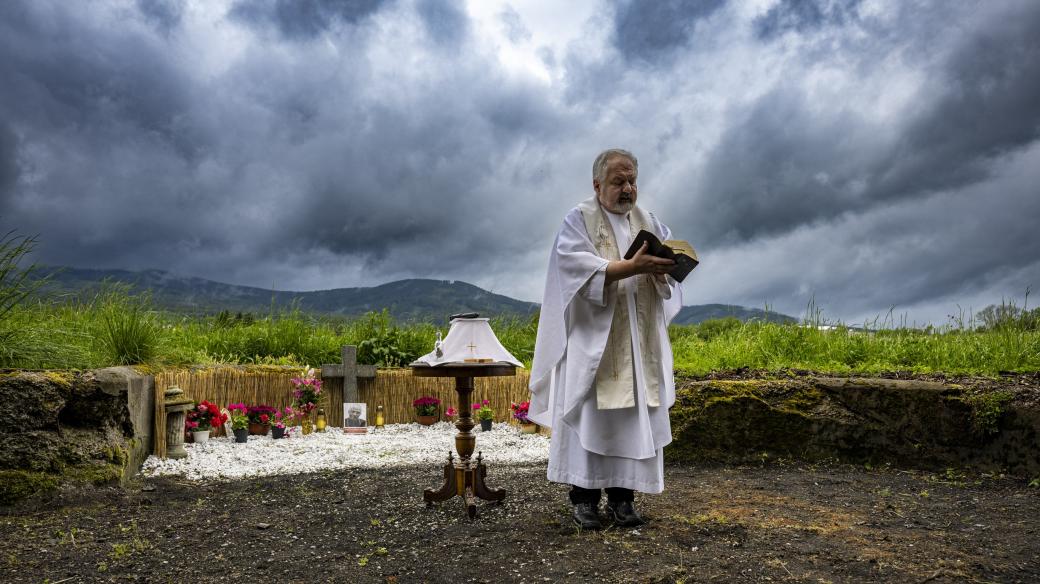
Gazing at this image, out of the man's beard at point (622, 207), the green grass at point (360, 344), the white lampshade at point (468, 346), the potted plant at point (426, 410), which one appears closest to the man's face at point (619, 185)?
the man's beard at point (622, 207)

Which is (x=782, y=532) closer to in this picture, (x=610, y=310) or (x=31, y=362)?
(x=610, y=310)

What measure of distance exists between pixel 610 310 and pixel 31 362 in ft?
17.4

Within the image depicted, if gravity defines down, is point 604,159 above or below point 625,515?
above

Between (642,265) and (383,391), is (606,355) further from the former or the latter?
(383,391)

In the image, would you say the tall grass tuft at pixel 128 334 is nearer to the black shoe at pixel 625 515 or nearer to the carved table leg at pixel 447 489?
the carved table leg at pixel 447 489

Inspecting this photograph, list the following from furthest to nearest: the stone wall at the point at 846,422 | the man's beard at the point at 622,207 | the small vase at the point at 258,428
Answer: the small vase at the point at 258,428
the stone wall at the point at 846,422
the man's beard at the point at 622,207

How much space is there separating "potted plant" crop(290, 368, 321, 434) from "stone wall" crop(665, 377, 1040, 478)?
4.84 m

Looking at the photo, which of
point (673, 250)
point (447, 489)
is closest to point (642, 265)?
point (673, 250)

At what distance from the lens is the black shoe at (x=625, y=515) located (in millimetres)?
4559

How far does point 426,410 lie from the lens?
Answer: 10273 mm

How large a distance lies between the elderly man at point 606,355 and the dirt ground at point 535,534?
37 centimetres

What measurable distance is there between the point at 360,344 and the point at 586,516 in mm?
7569

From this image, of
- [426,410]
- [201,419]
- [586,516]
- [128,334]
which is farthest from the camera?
[426,410]

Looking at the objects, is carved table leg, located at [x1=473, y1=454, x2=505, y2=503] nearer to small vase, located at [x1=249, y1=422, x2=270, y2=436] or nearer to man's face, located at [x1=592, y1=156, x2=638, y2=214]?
man's face, located at [x1=592, y1=156, x2=638, y2=214]
